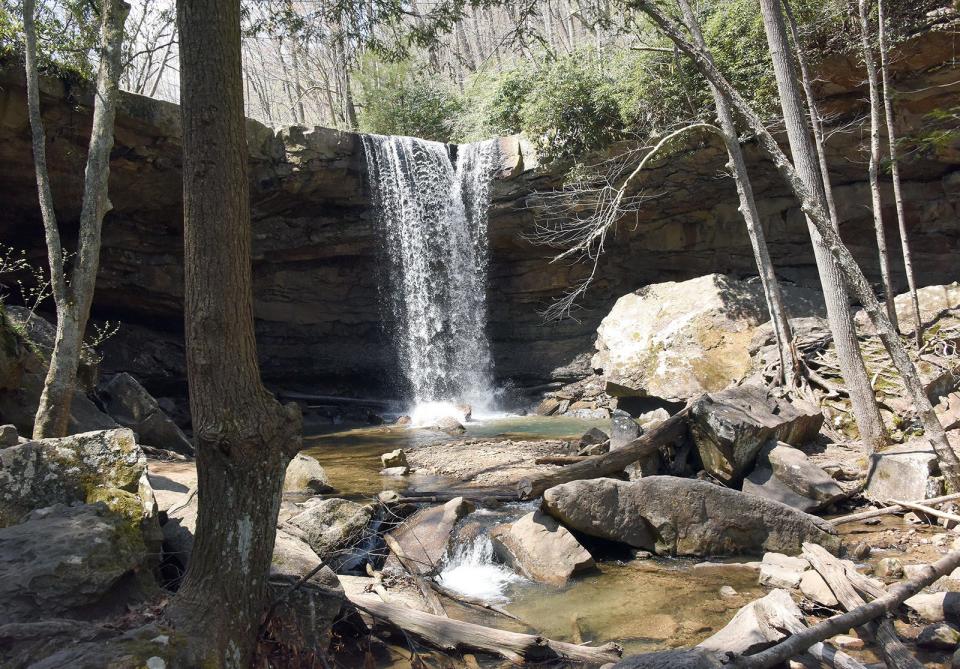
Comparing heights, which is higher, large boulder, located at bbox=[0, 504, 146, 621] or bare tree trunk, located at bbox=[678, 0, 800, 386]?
bare tree trunk, located at bbox=[678, 0, 800, 386]

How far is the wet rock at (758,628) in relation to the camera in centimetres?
322

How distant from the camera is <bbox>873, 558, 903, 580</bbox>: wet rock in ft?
14.7

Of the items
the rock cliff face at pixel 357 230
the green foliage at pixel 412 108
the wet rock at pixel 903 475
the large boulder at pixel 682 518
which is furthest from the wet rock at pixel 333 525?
the green foliage at pixel 412 108

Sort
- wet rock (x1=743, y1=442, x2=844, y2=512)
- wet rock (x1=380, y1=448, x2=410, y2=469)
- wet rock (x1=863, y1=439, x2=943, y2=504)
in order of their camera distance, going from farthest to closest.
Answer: wet rock (x1=380, y1=448, x2=410, y2=469) → wet rock (x1=743, y1=442, x2=844, y2=512) → wet rock (x1=863, y1=439, x2=943, y2=504)

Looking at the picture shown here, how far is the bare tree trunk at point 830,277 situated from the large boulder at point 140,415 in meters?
9.20

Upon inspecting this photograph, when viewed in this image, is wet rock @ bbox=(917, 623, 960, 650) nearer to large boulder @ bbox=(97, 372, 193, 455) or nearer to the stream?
the stream

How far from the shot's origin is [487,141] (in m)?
16.0

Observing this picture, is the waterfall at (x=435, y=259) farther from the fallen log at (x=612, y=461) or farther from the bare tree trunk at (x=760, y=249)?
the fallen log at (x=612, y=461)

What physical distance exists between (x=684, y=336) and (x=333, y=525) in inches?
355

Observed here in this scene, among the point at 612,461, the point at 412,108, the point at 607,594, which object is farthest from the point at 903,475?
the point at 412,108

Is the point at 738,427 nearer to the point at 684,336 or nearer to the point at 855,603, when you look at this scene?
the point at 855,603

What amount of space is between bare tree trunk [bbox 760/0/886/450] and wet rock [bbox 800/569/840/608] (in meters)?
3.76

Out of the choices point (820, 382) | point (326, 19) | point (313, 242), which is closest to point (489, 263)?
point (313, 242)

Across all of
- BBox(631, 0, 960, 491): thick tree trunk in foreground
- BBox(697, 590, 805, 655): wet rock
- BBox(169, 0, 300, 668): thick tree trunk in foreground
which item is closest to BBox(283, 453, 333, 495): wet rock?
BBox(169, 0, 300, 668): thick tree trunk in foreground
